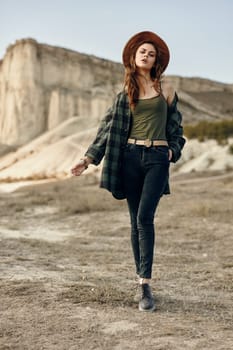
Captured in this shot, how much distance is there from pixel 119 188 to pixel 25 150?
3952 cm

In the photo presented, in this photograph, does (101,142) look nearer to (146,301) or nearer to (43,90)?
(146,301)

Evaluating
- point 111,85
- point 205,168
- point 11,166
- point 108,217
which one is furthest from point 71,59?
point 108,217

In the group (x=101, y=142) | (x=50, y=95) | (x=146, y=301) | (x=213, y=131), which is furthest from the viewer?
(x=50, y=95)

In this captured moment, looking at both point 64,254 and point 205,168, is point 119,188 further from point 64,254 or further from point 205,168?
point 205,168

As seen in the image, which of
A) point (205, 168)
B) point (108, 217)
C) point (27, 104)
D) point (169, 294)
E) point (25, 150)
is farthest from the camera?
point (27, 104)

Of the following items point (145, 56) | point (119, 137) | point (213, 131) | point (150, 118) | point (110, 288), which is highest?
point (145, 56)

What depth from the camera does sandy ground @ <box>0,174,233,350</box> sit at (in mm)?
2963

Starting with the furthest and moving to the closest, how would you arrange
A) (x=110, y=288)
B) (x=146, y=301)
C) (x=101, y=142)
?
(x=110, y=288) < (x=101, y=142) < (x=146, y=301)

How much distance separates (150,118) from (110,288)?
1383mm

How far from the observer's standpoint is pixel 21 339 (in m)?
2.91

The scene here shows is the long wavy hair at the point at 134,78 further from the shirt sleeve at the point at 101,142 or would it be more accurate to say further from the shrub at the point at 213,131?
the shrub at the point at 213,131

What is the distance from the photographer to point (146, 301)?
11.7 ft

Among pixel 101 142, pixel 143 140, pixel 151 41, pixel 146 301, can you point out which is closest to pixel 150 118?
pixel 143 140

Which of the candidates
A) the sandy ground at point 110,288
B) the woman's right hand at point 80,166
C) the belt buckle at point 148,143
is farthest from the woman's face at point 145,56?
the sandy ground at point 110,288
